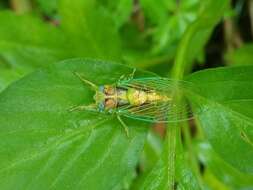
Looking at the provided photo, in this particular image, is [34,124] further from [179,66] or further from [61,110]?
[179,66]

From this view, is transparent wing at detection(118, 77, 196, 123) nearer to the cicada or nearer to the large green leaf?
the cicada

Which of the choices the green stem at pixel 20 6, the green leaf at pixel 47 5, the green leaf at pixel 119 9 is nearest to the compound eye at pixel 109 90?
the green leaf at pixel 119 9

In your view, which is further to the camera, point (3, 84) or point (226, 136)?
point (3, 84)

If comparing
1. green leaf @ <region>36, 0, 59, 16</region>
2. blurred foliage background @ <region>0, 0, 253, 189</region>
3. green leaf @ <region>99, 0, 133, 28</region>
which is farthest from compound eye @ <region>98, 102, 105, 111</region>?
green leaf @ <region>36, 0, 59, 16</region>

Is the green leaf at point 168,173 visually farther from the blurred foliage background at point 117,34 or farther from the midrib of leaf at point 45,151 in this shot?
the blurred foliage background at point 117,34

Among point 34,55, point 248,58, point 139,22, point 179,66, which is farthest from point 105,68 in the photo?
point 139,22

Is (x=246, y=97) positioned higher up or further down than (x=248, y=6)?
further down
